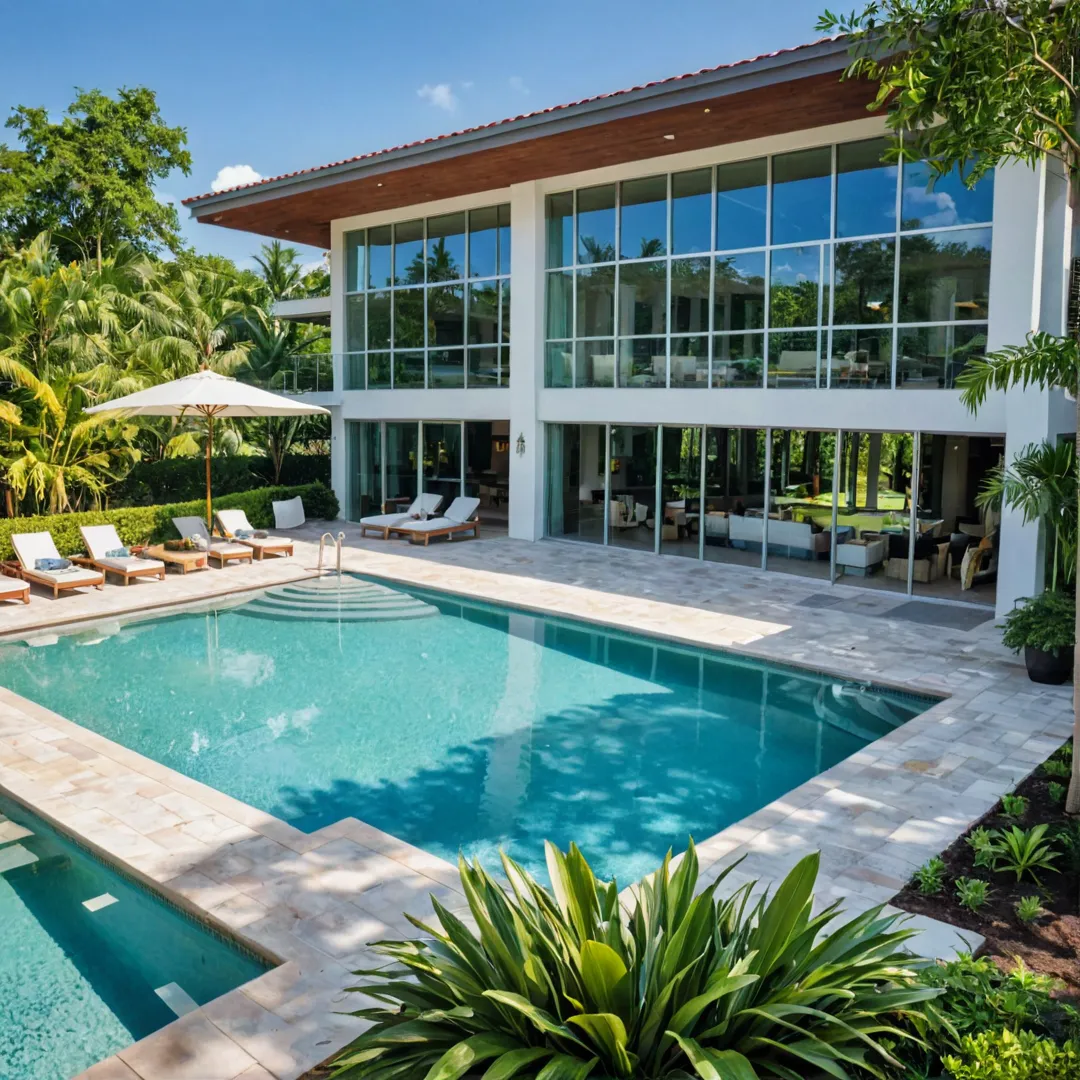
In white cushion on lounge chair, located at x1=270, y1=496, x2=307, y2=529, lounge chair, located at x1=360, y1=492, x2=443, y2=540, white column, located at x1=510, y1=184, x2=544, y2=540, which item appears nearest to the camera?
white column, located at x1=510, y1=184, x2=544, y2=540

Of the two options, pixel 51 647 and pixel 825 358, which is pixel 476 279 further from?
pixel 51 647

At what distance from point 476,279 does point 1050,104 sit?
1508 cm

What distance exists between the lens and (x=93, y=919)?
618cm

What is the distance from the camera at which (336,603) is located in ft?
50.3

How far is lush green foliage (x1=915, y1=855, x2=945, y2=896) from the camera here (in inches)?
238

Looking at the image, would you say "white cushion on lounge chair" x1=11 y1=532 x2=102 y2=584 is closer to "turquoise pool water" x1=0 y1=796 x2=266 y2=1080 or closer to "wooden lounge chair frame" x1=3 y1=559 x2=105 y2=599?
"wooden lounge chair frame" x1=3 y1=559 x2=105 y2=599

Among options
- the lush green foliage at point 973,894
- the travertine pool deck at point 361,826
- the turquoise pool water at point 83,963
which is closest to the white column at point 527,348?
the travertine pool deck at point 361,826

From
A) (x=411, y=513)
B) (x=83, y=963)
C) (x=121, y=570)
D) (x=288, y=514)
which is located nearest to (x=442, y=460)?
(x=411, y=513)

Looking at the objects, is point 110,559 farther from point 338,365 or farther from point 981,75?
point 981,75

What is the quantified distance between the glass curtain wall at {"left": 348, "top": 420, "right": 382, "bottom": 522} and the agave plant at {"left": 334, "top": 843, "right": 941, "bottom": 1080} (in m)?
19.6

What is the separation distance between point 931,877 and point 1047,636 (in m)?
5.17

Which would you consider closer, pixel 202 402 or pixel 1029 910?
pixel 1029 910

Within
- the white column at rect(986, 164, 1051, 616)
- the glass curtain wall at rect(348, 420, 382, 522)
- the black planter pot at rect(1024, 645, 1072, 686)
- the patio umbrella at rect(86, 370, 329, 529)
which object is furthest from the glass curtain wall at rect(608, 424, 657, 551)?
the black planter pot at rect(1024, 645, 1072, 686)

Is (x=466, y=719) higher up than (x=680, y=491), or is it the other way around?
(x=680, y=491)
